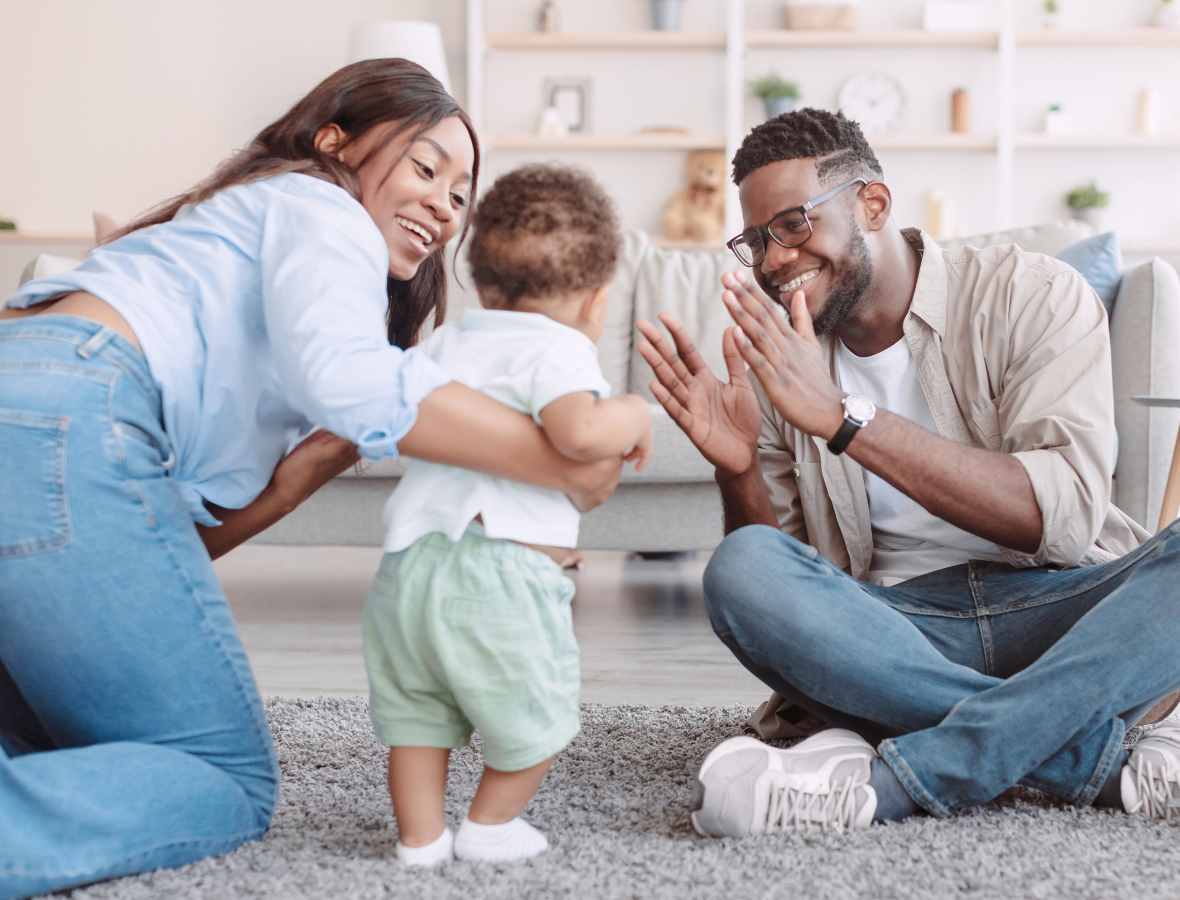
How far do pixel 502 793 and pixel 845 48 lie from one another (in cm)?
435

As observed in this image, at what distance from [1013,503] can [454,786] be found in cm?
78

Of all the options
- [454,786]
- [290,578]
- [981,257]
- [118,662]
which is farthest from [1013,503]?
[290,578]

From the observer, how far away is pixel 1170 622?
1128 mm

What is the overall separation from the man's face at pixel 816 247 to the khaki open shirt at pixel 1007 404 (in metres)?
0.09

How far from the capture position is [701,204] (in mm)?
4539

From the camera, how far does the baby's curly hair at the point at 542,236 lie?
3.37 ft

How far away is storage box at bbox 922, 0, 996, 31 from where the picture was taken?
4480 mm

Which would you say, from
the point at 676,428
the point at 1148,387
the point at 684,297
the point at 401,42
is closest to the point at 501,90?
the point at 401,42

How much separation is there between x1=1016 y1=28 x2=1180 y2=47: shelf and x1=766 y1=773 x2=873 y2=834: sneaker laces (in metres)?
4.23

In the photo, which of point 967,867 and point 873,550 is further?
point 873,550

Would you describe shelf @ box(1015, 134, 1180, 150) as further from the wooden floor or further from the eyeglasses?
the eyeglasses

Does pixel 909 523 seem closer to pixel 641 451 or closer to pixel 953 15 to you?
pixel 641 451

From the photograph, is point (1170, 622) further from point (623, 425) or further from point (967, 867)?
point (623, 425)

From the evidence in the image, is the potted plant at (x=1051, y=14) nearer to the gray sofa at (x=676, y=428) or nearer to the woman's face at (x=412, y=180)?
the gray sofa at (x=676, y=428)
